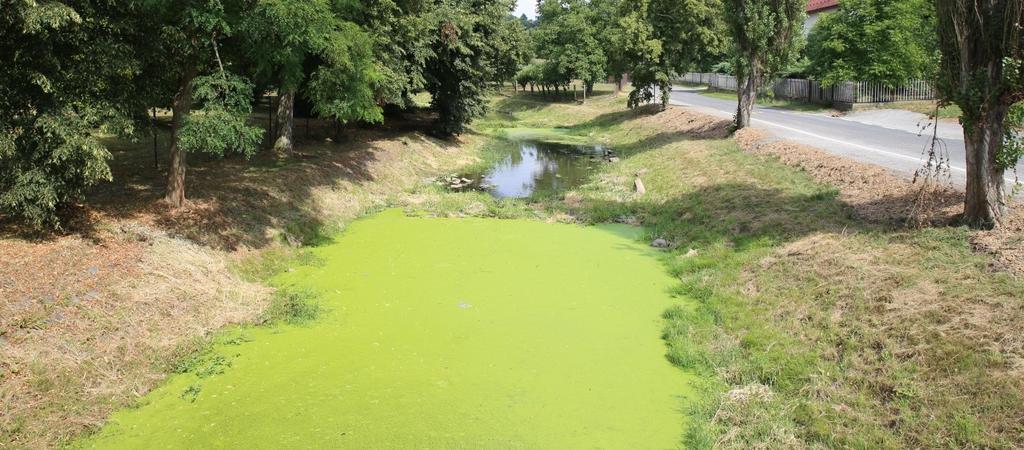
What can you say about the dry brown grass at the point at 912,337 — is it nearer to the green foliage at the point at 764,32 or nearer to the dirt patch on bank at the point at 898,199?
the dirt patch on bank at the point at 898,199

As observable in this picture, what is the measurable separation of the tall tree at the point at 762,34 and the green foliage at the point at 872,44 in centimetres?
1316

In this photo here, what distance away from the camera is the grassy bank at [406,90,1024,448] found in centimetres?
667

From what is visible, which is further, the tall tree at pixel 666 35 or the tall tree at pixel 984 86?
the tall tree at pixel 666 35

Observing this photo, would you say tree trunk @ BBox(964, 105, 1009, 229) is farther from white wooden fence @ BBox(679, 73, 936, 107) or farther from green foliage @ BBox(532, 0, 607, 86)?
green foliage @ BBox(532, 0, 607, 86)

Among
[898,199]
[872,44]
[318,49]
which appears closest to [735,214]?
[898,199]

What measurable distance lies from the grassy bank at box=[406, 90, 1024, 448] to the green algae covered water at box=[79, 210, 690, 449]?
767 millimetres

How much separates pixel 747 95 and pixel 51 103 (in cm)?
2158

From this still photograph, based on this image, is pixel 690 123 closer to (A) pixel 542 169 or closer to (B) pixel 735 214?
(A) pixel 542 169

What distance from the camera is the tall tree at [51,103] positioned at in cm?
895

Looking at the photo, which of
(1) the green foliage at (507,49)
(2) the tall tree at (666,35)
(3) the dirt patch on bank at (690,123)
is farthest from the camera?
(2) the tall tree at (666,35)

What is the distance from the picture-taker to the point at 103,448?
6574 mm

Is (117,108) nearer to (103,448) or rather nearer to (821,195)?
(103,448)

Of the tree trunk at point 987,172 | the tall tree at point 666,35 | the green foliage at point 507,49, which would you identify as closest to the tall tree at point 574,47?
the tall tree at point 666,35

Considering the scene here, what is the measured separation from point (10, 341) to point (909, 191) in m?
14.5
